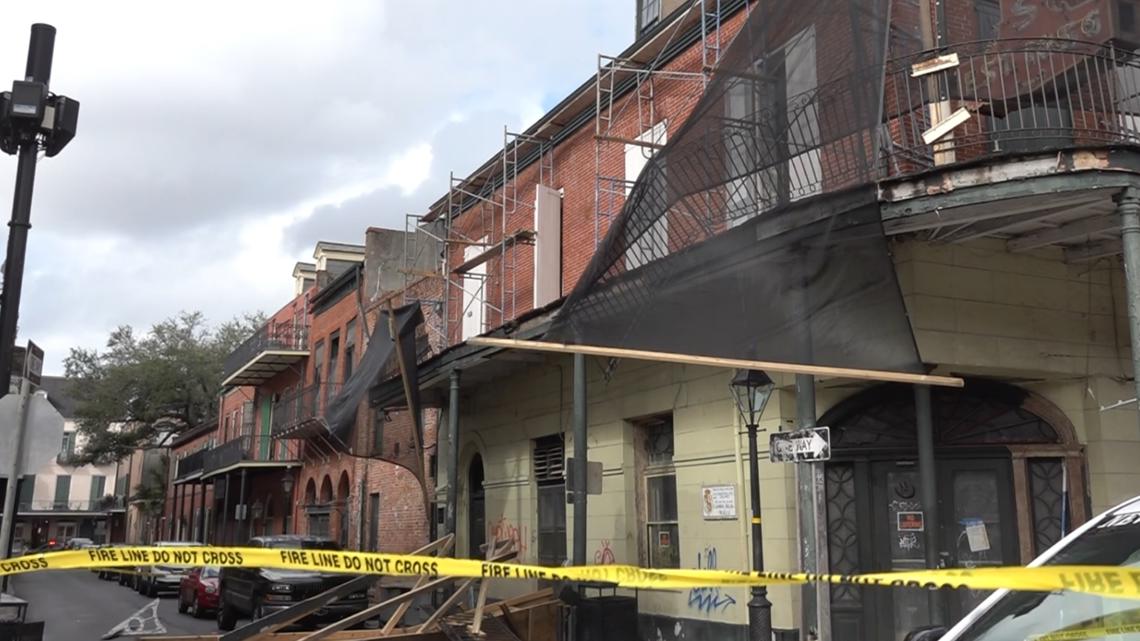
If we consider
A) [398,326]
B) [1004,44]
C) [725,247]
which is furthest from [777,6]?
[398,326]

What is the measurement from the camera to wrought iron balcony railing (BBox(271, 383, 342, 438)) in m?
27.3

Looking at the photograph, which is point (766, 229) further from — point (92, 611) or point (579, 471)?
point (92, 611)

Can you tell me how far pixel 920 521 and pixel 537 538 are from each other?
7.91 m

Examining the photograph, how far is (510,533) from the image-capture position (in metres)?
18.0

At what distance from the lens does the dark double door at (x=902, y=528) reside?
10.6 metres

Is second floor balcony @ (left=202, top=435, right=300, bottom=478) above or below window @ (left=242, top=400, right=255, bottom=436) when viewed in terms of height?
below

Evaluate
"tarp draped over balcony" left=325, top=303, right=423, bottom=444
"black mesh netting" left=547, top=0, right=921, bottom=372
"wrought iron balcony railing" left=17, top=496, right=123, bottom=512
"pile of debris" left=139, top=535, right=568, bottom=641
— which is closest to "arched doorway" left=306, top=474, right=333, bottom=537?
"tarp draped over balcony" left=325, top=303, right=423, bottom=444

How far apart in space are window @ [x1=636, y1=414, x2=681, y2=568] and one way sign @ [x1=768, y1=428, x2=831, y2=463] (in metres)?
5.13

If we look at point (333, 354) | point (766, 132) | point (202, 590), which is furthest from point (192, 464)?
point (766, 132)

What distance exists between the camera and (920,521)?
10781 mm

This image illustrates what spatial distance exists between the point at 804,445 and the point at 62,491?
97.0 metres

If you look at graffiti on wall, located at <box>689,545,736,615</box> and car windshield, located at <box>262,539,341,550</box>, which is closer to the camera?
graffiti on wall, located at <box>689,545,736,615</box>

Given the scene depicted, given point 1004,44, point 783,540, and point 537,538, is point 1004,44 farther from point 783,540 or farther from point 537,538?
point 537,538

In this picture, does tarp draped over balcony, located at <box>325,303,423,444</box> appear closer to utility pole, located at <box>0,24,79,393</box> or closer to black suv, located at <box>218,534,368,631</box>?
black suv, located at <box>218,534,368,631</box>
